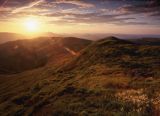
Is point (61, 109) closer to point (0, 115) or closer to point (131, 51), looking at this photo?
point (0, 115)

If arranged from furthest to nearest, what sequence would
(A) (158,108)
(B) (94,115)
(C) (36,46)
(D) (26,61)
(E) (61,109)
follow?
(C) (36,46), (D) (26,61), (E) (61,109), (B) (94,115), (A) (158,108)

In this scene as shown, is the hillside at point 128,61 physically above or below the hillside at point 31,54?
above

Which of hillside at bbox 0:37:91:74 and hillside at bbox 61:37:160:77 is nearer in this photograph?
hillside at bbox 61:37:160:77

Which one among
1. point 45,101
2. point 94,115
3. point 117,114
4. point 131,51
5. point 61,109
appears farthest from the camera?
point 131,51

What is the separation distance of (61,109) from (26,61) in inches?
5289

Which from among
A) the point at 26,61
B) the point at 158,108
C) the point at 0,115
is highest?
the point at 158,108

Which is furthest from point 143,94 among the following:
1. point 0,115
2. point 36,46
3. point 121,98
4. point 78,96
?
point 36,46

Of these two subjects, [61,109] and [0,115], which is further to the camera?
[0,115]

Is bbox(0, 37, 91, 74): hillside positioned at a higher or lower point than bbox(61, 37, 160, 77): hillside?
lower

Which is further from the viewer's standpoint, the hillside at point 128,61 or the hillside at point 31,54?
the hillside at point 31,54

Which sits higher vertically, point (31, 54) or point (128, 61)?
point (128, 61)

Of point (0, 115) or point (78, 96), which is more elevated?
point (78, 96)

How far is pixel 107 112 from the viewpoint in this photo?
65.7 ft

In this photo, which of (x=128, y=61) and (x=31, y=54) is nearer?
(x=128, y=61)
